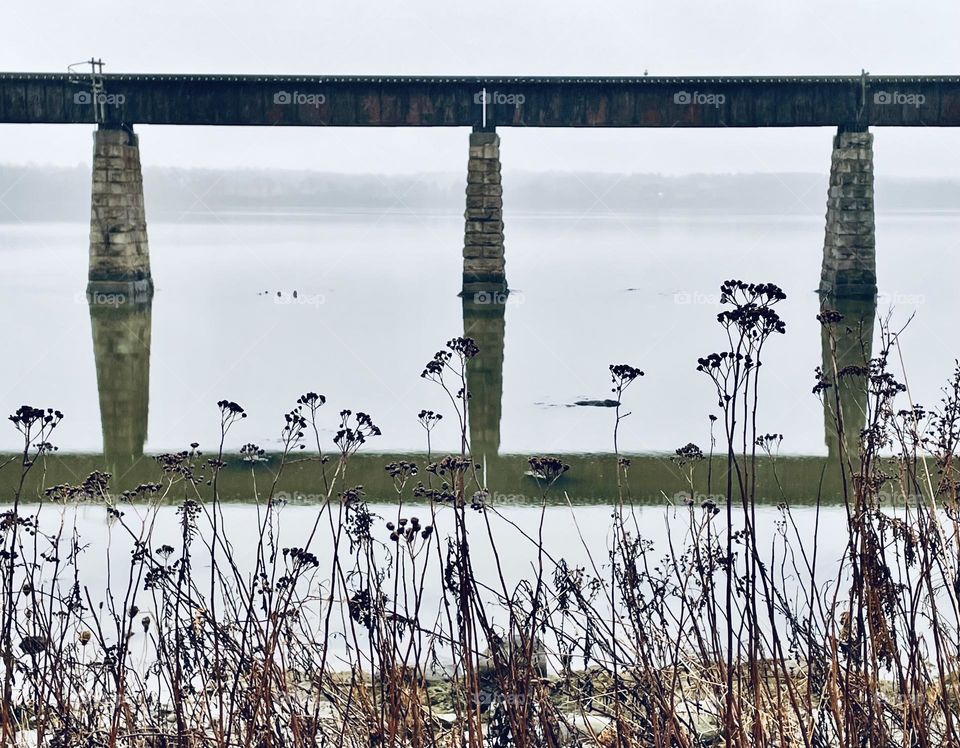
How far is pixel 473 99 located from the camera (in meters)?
28.4

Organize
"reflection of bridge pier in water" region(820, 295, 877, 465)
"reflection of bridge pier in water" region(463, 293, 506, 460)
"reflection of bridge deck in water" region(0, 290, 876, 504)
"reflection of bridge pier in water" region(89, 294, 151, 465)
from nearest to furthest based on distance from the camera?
"reflection of bridge pier in water" region(820, 295, 877, 465)
"reflection of bridge deck in water" region(0, 290, 876, 504)
"reflection of bridge pier in water" region(463, 293, 506, 460)
"reflection of bridge pier in water" region(89, 294, 151, 465)

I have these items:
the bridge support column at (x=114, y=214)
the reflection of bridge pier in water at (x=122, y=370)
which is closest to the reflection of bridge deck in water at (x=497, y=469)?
the reflection of bridge pier in water at (x=122, y=370)

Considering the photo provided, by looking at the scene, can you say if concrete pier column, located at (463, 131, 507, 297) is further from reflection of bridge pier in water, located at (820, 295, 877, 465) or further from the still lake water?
reflection of bridge pier in water, located at (820, 295, 877, 465)

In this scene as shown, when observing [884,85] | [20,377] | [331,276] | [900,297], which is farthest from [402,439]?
[331,276]

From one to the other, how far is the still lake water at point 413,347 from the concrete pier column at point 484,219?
1176mm

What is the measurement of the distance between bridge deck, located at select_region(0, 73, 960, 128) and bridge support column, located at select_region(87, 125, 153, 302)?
701mm

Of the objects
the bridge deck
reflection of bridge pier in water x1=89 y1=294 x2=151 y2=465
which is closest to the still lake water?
reflection of bridge pier in water x1=89 y1=294 x2=151 y2=465

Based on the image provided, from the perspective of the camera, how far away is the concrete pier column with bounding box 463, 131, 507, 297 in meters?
28.1

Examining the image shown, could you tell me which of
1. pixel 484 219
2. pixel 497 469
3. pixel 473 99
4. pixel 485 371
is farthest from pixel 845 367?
pixel 473 99

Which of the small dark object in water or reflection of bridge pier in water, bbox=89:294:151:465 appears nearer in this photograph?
the small dark object in water

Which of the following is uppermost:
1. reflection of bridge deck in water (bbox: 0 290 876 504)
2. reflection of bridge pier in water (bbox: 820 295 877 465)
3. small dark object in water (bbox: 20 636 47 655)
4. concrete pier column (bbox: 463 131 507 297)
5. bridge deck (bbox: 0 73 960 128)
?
bridge deck (bbox: 0 73 960 128)

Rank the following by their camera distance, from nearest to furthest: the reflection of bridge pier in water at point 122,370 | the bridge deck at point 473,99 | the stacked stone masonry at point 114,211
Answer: the reflection of bridge pier in water at point 122,370
the bridge deck at point 473,99
the stacked stone masonry at point 114,211

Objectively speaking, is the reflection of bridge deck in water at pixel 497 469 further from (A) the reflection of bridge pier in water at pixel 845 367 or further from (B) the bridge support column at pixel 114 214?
(B) the bridge support column at pixel 114 214

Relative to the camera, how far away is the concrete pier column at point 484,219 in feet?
92.3
